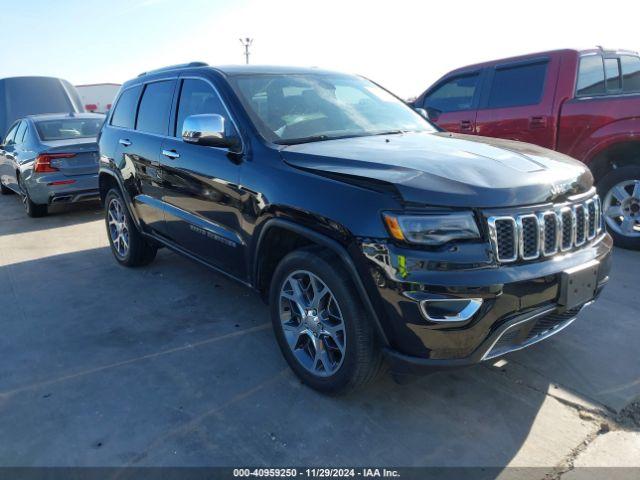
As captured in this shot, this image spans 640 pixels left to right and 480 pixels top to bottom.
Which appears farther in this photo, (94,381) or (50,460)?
(94,381)

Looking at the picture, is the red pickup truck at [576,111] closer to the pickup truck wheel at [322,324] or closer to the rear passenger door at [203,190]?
the rear passenger door at [203,190]

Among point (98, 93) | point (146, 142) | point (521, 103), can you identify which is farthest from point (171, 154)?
point (98, 93)

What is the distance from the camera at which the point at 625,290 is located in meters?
4.28

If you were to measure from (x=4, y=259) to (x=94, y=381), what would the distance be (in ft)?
11.9

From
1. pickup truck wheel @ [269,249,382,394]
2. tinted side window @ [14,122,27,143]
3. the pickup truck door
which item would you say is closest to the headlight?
pickup truck wheel @ [269,249,382,394]

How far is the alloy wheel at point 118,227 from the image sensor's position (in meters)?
5.24

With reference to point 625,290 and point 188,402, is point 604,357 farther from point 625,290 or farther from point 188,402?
point 188,402

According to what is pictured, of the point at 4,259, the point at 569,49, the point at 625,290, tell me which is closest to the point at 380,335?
the point at 625,290

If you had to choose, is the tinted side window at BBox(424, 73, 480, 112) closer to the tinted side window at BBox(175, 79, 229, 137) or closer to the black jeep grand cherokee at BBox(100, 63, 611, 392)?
the black jeep grand cherokee at BBox(100, 63, 611, 392)

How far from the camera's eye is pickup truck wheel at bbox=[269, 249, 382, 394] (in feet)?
8.44

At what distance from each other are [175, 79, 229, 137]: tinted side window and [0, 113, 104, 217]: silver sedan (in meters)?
4.26

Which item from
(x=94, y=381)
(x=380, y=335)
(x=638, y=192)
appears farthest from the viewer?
(x=638, y=192)

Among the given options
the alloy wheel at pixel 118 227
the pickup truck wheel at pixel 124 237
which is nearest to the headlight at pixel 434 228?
the pickup truck wheel at pixel 124 237

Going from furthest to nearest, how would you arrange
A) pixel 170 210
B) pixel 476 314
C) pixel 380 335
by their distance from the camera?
pixel 170 210, pixel 380 335, pixel 476 314
